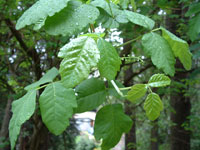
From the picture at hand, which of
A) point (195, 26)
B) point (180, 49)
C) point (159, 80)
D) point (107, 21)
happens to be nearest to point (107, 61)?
point (159, 80)

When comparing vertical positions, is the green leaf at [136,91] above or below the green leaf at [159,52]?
below

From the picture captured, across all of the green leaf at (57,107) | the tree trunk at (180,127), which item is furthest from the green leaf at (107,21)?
the tree trunk at (180,127)

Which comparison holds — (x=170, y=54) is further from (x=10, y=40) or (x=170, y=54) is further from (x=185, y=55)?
(x=10, y=40)

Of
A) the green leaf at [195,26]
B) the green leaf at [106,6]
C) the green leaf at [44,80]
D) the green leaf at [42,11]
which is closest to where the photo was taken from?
the green leaf at [42,11]

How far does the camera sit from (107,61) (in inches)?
23.5

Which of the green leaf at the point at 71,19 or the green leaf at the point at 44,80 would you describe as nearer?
the green leaf at the point at 71,19

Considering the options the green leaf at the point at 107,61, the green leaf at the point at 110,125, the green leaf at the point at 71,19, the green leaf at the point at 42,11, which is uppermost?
the green leaf at the point at 42,11

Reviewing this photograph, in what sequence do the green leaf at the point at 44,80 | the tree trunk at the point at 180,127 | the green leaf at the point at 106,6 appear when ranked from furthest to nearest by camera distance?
the tree trunk at the point at 180,127 < the green leaf at the point at 44,80 < the green leaf at the point at 106,6

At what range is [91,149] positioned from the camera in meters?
9.30

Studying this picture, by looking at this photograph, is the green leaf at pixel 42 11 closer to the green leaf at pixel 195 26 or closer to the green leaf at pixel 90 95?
the green leaf at pixel 90 95

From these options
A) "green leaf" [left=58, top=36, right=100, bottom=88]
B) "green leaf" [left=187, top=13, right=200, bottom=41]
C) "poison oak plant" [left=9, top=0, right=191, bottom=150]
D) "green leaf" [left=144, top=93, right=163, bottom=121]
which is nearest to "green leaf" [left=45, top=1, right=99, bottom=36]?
"poison oak plant" [left=9, top=0, right=191, bottom=150]

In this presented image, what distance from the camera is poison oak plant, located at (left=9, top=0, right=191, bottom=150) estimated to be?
0.55 meters

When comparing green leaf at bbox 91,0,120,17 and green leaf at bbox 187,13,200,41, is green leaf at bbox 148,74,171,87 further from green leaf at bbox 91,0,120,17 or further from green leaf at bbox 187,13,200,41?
green leaf at bbox 187,13,200,41

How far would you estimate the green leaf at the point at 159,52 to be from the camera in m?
0.73
